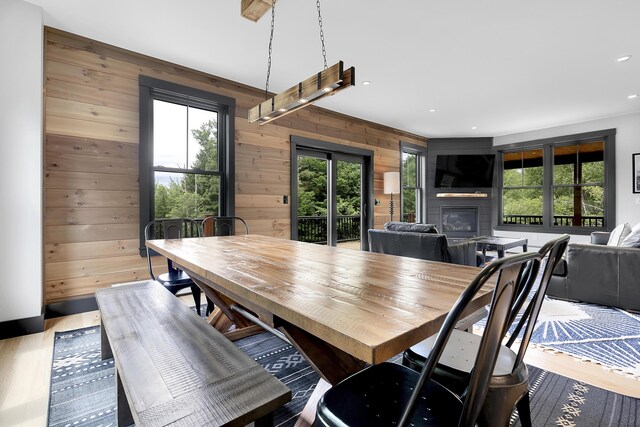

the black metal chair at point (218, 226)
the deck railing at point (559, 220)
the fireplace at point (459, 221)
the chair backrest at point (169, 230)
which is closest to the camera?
the chair backrest at point (169, 230)

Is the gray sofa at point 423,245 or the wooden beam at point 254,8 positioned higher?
the wooden beam at point 254,8

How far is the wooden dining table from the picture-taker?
30.3 inches

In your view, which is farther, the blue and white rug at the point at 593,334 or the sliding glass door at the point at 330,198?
the sliding glass door at the point at 330,198

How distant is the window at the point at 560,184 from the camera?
6.04 meters

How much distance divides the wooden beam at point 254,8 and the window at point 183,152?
4.94 feet

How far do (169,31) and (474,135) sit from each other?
22.0ft

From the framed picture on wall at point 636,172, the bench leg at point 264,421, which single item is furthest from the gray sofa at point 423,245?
the framed picture on wall at point 636,172

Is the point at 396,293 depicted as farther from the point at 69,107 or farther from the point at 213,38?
the point at 69,107

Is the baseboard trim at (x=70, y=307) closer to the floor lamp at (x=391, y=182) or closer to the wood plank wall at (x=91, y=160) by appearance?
the wood plank wall at (x=91, y=160)

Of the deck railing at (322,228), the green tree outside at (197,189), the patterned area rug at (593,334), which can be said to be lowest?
the patterned area rug at (593,334)

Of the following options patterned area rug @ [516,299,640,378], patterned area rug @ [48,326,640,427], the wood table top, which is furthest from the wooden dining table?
patterned area rug @ [516,299,640,378]

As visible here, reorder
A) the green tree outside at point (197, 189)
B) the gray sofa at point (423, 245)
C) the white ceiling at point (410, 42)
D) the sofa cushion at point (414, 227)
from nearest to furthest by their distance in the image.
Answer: the white ceiling at point (410, 42), the gray sofa at point (423, 245), the sofa cushion at point (414, 227), the green tree outside at point (197, 189)

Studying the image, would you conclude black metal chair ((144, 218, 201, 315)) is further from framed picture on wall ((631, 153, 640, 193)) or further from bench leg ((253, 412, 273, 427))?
framed picture on wall ((631, 153, 640, 193))

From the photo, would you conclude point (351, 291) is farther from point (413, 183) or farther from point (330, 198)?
point (413, 183)
